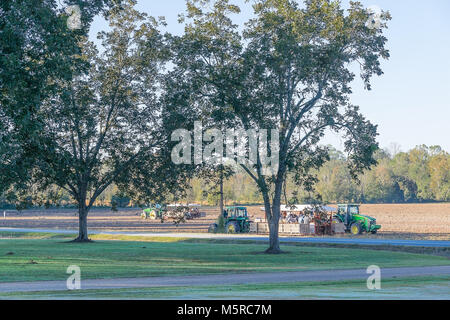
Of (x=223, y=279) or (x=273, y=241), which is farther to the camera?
(x=273, y=241)

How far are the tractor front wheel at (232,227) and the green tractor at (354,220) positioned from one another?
9.48m

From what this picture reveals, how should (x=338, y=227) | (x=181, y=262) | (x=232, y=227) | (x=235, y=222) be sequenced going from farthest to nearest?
(x=235, y=222)
(x=232, y=227)
(x=338, y=227)
(x=181, y=262)

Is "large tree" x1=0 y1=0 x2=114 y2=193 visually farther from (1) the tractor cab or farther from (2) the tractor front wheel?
(1) the tractor cab

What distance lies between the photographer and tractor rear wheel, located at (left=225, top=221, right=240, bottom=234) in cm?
5947

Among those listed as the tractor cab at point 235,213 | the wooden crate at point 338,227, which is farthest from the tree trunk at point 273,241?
the tractor cab at point 235,213

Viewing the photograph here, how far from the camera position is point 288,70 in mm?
33781

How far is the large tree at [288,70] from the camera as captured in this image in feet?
109

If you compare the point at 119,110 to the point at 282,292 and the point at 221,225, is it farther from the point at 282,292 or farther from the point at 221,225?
the point at 282,292

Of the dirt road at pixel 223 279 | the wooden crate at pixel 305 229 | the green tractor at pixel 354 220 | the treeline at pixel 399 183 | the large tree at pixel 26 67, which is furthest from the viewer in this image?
the treeline at pixel 399 183

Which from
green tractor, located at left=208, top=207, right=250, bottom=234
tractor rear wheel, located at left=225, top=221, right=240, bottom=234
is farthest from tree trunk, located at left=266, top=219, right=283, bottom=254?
tractor rear wheel, located at left=225, top=221, right=240, bottom=234

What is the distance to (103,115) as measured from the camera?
45.2 metres

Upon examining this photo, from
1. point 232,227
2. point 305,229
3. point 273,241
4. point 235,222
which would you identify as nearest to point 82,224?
point 232,227

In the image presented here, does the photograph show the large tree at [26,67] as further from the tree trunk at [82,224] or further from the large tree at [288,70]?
the tree trunk at [82,224]

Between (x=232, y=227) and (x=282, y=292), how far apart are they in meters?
43.8
